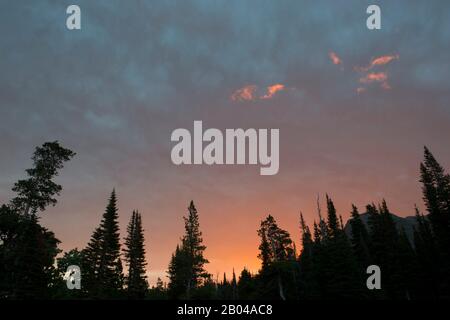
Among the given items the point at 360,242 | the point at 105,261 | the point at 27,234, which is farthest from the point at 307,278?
the point at 27,234

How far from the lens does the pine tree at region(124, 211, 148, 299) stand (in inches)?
2522

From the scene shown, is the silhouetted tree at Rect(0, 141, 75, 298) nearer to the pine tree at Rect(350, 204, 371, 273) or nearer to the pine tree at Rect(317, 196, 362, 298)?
the pine tree at Rect(317, 196, 362, 298)

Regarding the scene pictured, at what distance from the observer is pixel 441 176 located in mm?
61500

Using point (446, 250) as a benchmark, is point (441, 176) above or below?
above

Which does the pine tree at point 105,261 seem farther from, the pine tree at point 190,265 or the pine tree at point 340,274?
the pine tree at point 340,274

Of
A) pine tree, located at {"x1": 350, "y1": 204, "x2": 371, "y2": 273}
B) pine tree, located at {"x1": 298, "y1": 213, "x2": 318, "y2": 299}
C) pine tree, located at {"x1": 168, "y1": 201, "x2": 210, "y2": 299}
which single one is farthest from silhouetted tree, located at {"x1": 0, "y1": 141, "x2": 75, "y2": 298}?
pine tree, located at {"x1": 350, "y1": 204, "x2": 371, "y2": 273}

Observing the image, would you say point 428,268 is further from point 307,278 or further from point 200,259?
point 200,259

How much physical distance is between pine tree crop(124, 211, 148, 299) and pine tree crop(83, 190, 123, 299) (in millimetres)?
4007

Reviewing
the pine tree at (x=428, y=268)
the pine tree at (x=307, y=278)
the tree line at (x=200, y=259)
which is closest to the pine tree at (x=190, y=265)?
the tree line at (x=200, y=259)
